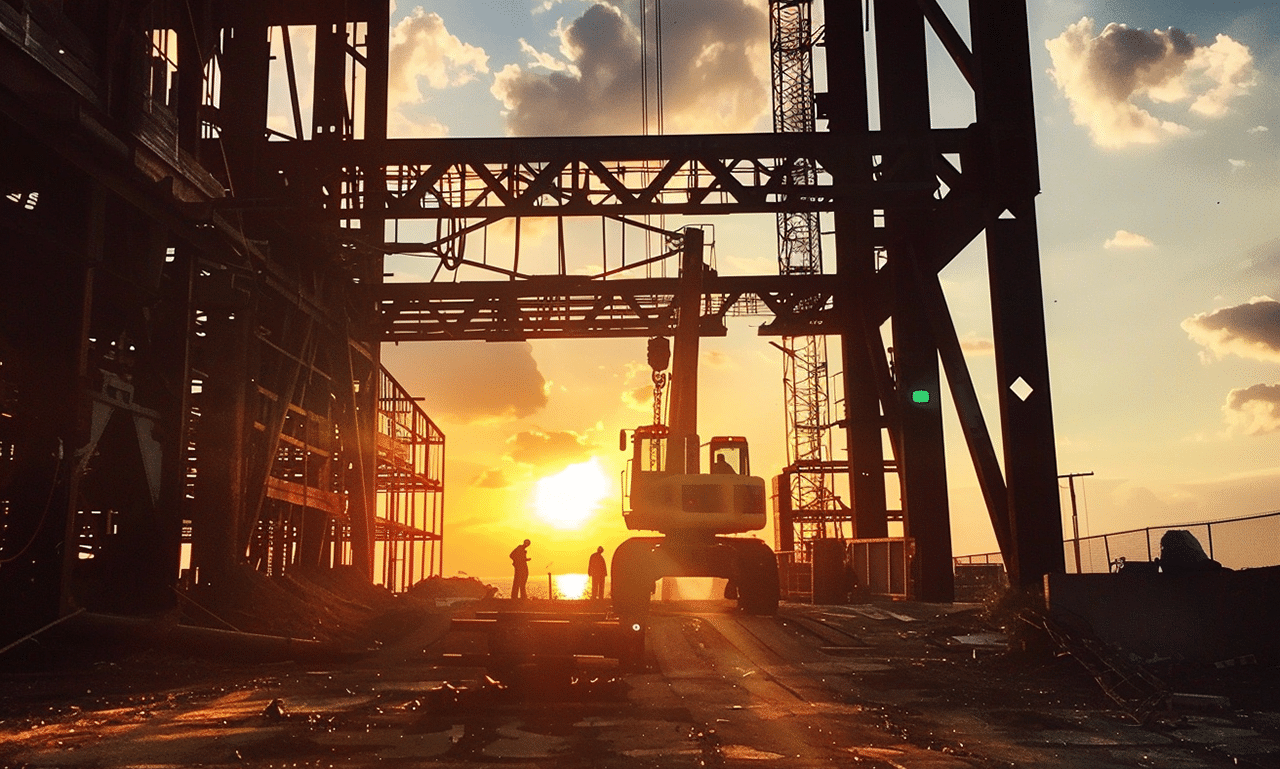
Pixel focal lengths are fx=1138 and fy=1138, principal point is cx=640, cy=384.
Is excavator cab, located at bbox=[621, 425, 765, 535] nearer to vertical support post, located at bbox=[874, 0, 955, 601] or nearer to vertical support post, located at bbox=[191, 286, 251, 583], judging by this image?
vertical support post, located at bbox=[874, 0, 955, 601]

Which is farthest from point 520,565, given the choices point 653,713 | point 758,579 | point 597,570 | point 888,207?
point 653,713

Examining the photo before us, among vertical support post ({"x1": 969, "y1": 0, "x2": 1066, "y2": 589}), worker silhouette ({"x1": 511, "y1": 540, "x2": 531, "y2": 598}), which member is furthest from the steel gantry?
worker silhouette ({"x1": 511, "y1": 540, "x2": 531, "y2": 598})

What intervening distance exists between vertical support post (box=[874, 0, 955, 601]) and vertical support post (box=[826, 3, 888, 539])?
9.48 feet

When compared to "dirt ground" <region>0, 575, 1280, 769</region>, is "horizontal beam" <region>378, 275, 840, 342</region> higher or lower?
higher

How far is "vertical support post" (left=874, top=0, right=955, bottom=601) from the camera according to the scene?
82.6ft

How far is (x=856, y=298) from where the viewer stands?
3005 centimetres

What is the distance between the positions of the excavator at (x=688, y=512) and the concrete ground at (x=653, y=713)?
155 inches

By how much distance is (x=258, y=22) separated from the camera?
80.0ft

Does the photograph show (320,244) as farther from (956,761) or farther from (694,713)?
(956,761)

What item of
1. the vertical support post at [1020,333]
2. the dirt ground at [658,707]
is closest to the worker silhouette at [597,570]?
the dirt ground at [658,707]

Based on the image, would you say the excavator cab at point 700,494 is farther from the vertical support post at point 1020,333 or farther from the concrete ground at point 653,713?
the vertical support post at point 1020,333

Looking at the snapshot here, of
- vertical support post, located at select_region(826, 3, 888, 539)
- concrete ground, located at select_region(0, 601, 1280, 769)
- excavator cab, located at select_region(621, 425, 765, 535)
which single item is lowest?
concrete ground, located at select_region(0, 601, 1280, 769)

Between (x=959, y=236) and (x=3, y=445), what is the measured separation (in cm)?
1797

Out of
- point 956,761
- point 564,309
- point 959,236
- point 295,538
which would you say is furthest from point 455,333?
point 956,761
